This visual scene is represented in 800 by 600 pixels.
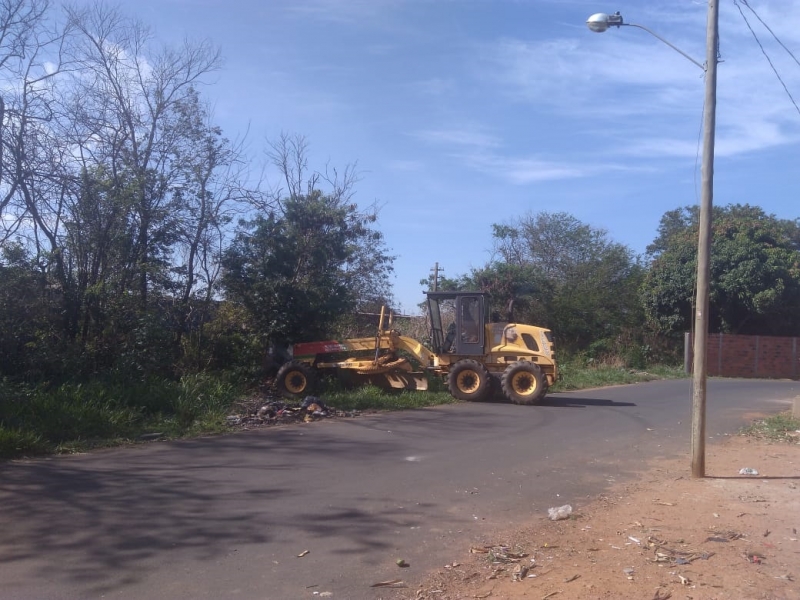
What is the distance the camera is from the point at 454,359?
770 inches

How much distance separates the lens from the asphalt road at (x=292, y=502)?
5.92m

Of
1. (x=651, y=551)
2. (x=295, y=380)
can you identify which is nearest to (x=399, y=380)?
(x=295, y=380)

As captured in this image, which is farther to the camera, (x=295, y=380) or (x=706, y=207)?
(x=295, y=380)

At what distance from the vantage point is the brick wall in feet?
114

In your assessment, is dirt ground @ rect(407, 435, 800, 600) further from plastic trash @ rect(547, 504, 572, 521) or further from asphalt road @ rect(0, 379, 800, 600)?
asphalt road @ rect(0, 379, 800, 600)

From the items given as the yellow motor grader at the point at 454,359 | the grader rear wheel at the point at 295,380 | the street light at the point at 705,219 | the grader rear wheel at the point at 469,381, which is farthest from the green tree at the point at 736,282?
the street light at the point at 705,219

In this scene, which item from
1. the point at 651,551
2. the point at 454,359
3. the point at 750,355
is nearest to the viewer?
the point at 651,551

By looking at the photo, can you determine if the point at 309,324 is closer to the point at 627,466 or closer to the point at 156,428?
the point at 156,428

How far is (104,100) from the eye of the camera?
17.8 m

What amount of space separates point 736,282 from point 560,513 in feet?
96.0

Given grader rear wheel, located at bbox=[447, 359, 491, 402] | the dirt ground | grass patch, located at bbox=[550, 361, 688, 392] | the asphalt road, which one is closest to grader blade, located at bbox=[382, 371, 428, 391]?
grader rear wheel, located at bbox=[447, 359, 491, 402]

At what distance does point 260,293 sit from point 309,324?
63.3 inches

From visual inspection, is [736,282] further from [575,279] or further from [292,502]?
[292,502]

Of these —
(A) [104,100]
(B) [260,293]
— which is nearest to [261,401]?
(B) [260,293]
